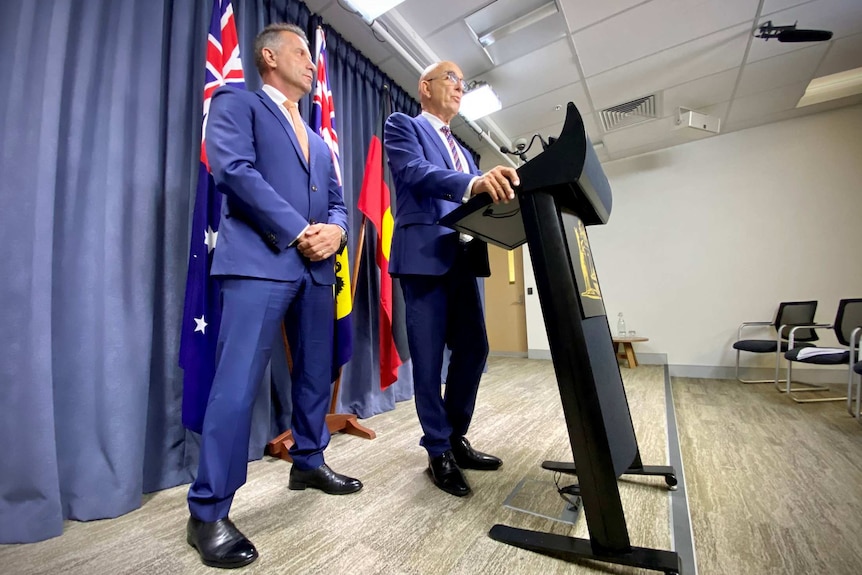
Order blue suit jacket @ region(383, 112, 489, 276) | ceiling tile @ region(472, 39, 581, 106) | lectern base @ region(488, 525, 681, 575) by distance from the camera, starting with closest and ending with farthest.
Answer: lectern base @ region(488, 525, 681, 575)
blue suit jacket @ region(383, 112, 489, 276)
ceiling tile @ region(472, 39, 581, 106)

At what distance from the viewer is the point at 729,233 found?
13.0 ft

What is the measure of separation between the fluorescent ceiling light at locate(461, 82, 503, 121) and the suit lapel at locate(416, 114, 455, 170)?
80.9 inches

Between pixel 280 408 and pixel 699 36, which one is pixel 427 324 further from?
pixel 699 36

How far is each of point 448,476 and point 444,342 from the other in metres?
0.42

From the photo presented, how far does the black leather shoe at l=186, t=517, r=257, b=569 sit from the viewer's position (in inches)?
30.9

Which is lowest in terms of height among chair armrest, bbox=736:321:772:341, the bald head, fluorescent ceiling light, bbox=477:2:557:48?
chair armrest, bbox=736:321:772:341

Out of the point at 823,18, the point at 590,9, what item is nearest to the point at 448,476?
the point at 590,9

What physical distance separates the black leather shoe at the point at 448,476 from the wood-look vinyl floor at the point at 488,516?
0.03m

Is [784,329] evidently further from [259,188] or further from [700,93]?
[259,188]

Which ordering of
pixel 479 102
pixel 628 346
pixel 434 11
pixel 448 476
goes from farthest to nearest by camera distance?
pixel 628 346 → pixel 479 102 → pixel 434 11 → pixel 448 476

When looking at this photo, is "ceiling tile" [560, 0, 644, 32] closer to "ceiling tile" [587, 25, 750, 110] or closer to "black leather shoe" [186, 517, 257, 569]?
"ceiling tile" [587, 25, 750, 110]

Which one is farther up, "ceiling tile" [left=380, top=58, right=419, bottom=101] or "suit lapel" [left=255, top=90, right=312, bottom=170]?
"ceiling tile" [left=380, top=58, right=419, bottom=101]

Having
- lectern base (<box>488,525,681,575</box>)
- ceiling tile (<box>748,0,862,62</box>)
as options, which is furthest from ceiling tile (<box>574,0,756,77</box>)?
lectern base (<box>488,525,681,575</box>)

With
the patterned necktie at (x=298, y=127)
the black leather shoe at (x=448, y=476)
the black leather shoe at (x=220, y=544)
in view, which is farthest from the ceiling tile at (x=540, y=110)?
the black leather shoe at (x=220, y=544)
